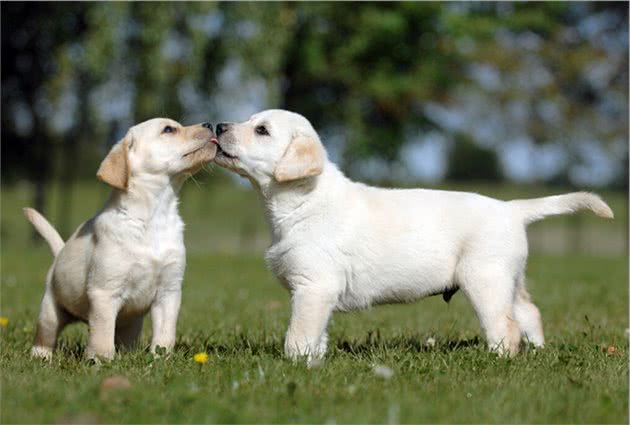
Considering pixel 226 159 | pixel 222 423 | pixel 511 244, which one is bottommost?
pixel 222 423

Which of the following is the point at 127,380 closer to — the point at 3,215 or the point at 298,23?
the point at 298,23

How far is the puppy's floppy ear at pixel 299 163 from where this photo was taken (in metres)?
5.13

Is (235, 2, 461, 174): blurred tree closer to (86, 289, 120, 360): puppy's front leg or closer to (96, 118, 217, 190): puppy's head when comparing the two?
(96, 118, 217, 190): puppy's head

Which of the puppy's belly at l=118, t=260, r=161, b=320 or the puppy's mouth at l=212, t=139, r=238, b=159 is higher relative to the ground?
the puppy's mouth at l=212, t=139, r=238, b=159

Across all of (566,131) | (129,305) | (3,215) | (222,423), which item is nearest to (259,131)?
(129,305)

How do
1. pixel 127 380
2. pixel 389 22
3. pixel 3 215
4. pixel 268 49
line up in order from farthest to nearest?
pixel 3 215, pixel 389 22, pixel 268 49, pixel 127 380

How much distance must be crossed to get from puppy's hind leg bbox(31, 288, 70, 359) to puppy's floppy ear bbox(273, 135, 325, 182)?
1.74m

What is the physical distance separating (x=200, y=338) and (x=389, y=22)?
1943 centimetres

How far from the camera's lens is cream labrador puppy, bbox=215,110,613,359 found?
5.07 meters

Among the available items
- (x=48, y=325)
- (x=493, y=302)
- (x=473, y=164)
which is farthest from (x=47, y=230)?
(x=473, y=164)

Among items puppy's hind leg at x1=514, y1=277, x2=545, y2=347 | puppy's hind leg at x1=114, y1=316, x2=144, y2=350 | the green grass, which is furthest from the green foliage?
puppy's hind leg at x1=114, y1=316, x2=144, y2=350

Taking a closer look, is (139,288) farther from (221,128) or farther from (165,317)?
(221,128)

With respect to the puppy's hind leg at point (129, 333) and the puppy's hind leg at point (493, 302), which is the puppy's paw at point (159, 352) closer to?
the puppy's hind leg at point (129, 333)

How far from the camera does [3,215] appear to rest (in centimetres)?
2600
